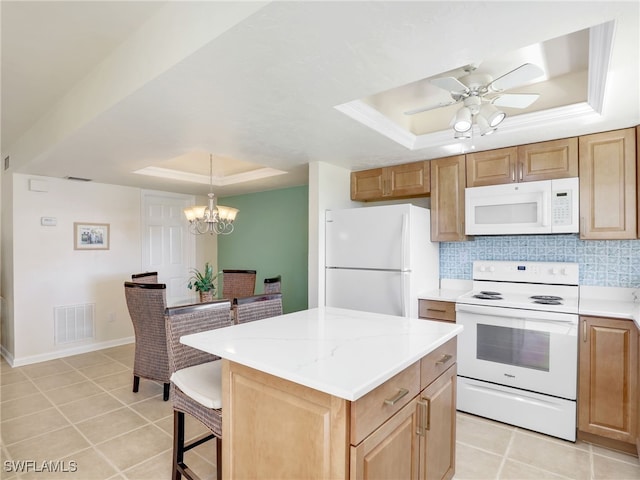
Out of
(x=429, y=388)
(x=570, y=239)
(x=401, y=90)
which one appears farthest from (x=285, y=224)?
(x=429, y=388)

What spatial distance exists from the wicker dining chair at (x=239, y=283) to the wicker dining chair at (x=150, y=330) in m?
1.26

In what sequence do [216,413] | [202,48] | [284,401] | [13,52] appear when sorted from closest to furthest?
[284,401], [202,48], [216,413], [13,52]

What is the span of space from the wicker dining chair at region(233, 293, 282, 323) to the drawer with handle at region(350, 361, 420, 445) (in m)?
1.23

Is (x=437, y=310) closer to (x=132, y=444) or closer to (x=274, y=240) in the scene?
(x=132, y=444)

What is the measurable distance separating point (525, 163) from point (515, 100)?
1.06 metres

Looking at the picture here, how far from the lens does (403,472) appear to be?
134cm

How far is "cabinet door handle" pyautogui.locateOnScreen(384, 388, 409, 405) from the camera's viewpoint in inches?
47.9

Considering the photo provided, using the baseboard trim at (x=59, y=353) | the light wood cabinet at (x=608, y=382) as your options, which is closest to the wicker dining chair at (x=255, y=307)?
the light wood cabinet at (x=608, y=382)

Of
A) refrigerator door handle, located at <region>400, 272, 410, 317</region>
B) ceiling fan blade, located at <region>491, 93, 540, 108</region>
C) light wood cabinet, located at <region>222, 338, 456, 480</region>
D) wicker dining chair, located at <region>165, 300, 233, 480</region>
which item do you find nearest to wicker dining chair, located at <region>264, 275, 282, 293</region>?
wicker dining chair, located at <region>165, 300, 233, 480</region>

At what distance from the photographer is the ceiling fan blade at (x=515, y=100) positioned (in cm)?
191

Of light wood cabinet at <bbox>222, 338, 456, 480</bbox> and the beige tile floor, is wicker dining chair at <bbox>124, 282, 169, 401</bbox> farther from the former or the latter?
light wood cabinet at <bbox>222, 338, 456, 480</bbox>

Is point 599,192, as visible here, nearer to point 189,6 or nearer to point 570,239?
point 570,239

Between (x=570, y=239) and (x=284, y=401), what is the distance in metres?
2.84

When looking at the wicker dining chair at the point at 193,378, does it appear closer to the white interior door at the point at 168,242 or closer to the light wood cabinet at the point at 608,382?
the light wood cabinet at the point at 608,382
